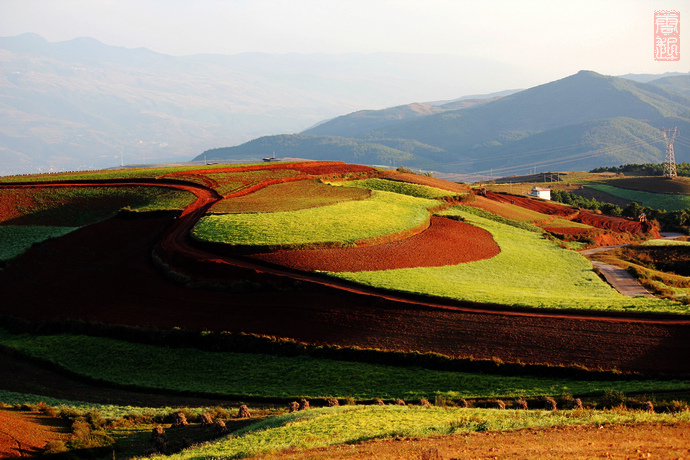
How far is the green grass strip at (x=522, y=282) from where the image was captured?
3272cm

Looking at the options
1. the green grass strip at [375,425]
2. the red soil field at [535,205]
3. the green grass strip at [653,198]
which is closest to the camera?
the green grass strip at [375,425]

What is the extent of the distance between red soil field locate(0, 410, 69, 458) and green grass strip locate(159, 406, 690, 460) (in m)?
4.91

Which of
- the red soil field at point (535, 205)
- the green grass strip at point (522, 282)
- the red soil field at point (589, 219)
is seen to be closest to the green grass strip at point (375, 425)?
the green grass strip at point (522, 282)

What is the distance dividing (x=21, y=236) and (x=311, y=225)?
27470mm

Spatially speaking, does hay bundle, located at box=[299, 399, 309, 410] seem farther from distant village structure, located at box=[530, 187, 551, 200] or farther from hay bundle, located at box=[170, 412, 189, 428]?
distant village structure, located at box=[530, 187, 551, 200]

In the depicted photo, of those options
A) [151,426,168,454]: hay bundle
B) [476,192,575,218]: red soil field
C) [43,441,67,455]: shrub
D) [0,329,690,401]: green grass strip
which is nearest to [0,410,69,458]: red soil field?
[43,441,67,455]: shrub

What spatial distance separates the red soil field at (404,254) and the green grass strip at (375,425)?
17.9 metres

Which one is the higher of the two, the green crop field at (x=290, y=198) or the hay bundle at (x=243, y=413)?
the green crop field at (x=290, y=198)

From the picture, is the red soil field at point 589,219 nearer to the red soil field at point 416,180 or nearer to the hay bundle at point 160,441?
the red soil field at point 416,180

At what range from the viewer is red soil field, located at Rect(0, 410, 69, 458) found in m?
18.5

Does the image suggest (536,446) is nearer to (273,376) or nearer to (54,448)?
(273,376)

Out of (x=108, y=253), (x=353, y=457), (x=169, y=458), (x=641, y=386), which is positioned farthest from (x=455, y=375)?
(x=108, y=253)

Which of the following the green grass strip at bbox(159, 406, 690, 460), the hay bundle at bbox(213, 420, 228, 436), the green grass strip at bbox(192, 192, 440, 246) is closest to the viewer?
the green grass strip at bbox(159, 406, 690, 460)

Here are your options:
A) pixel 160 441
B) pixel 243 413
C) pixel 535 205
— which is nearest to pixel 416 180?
pixel 535 205
